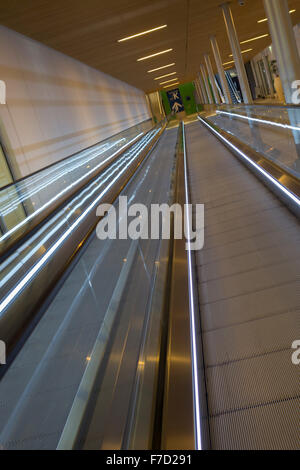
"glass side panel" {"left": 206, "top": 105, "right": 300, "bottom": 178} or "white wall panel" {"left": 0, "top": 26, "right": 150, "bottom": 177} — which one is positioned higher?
"white wall panel" {"left": 0, "top": 26, "right": 150, "bottom": 177}

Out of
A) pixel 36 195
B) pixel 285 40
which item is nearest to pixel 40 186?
pixel 36 195

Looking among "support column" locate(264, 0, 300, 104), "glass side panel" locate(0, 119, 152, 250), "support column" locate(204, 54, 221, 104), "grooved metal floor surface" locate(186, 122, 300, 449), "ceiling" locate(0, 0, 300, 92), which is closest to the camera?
"grooved metal floor surface" locate(186, 122, 300, 449)

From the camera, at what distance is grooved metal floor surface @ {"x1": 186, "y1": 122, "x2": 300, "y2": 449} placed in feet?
7.39

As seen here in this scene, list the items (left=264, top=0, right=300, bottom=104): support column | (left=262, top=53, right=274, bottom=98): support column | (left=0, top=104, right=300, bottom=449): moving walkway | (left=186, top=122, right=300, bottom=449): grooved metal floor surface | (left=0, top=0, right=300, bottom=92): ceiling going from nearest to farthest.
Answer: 1. (left=0, top=104, right=300, bottom=449): moving walkway
2. (left=186, top=122, right=300, bottom=449): grooved metal floor surface
3. (left=264, top=0, right=300, bottom=104): support column
4. (left=0, top=0, right=300, bottom=92): ceiling
5. (left=262, top=53, right=274, bottom=98): support column

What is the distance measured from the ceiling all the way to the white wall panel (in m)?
0.50

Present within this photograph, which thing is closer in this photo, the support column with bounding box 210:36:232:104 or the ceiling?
the ceiling

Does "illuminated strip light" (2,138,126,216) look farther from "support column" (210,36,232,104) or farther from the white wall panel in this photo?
"support column" (210,36,232,104)

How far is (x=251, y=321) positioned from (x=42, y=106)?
32.3 ft

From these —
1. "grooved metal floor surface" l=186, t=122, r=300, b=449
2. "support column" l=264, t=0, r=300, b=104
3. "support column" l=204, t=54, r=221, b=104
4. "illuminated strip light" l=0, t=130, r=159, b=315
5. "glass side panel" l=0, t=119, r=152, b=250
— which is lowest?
"grooved metal floor surface" l=186, t=122, r=300, b=449

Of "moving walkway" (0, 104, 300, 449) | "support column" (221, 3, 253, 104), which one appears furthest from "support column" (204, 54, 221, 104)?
"moving walkway" (0, 104, 300, 449)

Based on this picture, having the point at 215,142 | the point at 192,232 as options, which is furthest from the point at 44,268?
the point at 215,142

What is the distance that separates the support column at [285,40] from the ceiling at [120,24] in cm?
383

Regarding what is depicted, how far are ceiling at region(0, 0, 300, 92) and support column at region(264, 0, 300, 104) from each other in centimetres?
383
